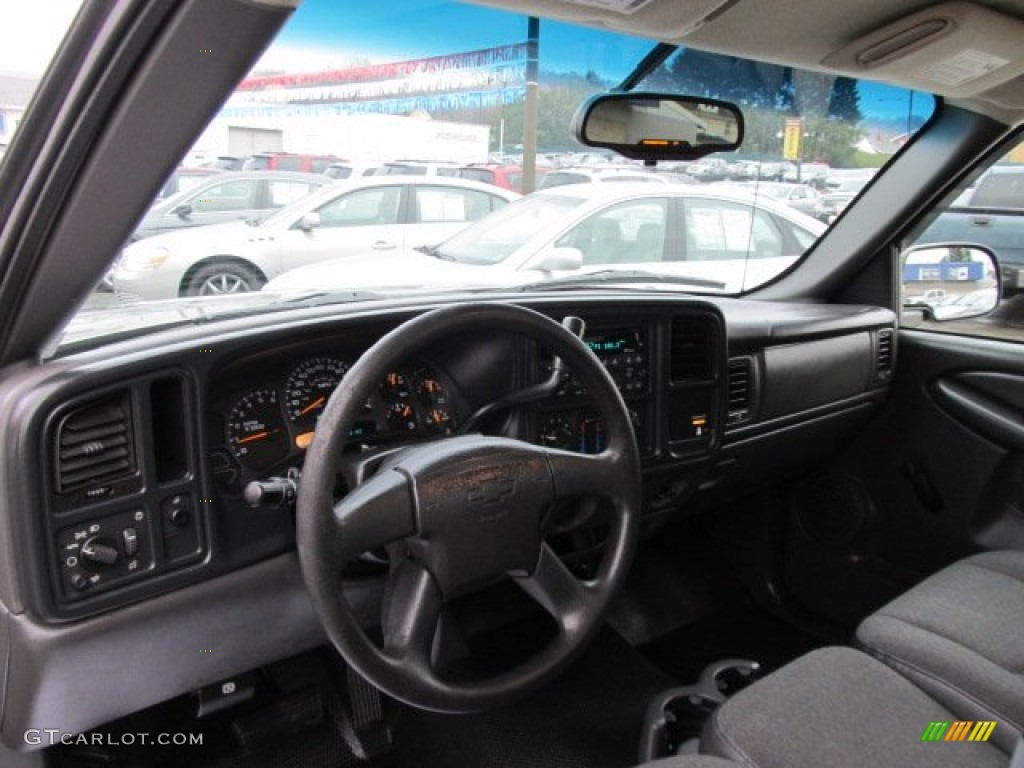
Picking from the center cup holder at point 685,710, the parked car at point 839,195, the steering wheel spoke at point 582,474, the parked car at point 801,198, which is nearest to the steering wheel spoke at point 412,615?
the steering wheel spoke at point 582,474

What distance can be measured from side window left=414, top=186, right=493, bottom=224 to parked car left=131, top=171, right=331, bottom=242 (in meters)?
0.36

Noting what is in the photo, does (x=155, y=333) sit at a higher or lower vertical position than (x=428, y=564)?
higher

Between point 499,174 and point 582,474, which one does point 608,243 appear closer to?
point 499,174

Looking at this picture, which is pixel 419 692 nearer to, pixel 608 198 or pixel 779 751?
pixel 779 751

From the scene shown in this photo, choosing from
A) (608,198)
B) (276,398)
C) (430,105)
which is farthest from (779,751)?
(430,105)

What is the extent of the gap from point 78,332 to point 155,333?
14cm

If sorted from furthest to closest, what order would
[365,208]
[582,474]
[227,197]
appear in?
[365,208] → [227,197] → [582,474]

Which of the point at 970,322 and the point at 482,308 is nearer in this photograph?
the point at 482,308

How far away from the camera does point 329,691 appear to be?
2355mm

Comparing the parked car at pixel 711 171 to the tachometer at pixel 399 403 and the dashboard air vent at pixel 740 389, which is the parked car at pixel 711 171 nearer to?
the dashboard air vent at pixel 740 389

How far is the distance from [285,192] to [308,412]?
30.7 inches

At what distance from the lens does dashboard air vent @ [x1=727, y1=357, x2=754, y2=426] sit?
2.68 meters

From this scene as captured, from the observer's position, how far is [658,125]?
234cm

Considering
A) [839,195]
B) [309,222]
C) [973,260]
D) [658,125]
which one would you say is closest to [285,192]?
[309,222]
